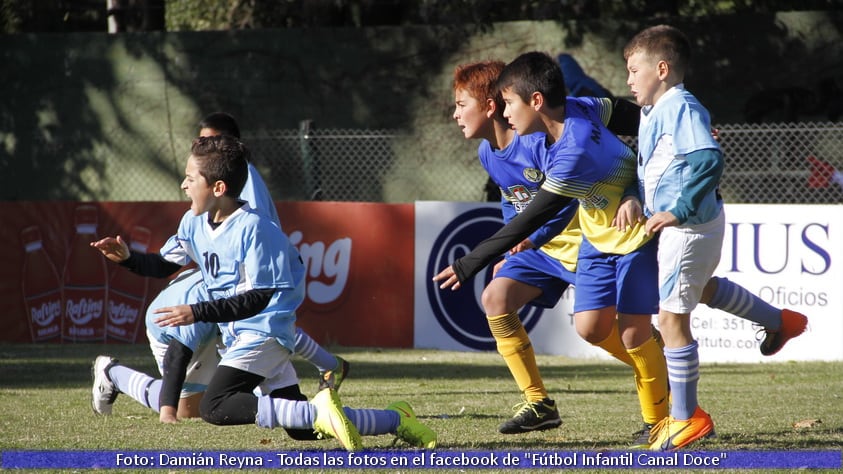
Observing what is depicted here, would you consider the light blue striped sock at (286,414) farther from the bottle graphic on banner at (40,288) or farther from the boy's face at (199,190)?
the bottle graphic on banner at (40,288)

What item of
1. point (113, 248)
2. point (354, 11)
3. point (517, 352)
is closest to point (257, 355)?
point (113, 248)

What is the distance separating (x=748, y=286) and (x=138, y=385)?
602 cm

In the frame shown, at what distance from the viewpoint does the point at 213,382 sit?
526cm

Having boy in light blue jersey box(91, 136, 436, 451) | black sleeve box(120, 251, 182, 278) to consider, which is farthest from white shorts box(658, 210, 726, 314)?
black sleeve box(120, 251, 182, 278)

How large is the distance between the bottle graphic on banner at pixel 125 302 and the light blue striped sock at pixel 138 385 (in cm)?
592

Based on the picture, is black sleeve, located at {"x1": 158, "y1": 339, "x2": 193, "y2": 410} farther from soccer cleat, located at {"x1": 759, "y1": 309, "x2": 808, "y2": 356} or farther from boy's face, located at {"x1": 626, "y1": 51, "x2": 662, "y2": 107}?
soccer cleat, located at {"x1": 759, "y1": 309, "x2": 808, "y2": 356}

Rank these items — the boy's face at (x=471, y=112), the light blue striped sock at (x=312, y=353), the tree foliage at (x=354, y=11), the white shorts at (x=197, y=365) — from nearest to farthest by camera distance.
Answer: the boy's face at (x=471, y=112), the white shorts at (x=197, y=365), the light blue striped sock at (x=312, y=353), the tree foliage at (x=354, y=11)

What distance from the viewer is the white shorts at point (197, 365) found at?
6797mm

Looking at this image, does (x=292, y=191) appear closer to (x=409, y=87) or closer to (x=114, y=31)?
(x=409, y=87)

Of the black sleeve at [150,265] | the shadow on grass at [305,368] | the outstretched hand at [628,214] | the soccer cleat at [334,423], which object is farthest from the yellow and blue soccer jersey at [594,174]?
the shadow on grass at [305,368]

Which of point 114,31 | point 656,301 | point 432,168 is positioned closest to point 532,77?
point 656,301

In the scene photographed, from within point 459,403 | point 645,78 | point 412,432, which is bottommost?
point 459,403

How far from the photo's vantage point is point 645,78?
522 centimetres

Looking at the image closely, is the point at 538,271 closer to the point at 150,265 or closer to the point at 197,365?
the point at 150,265
